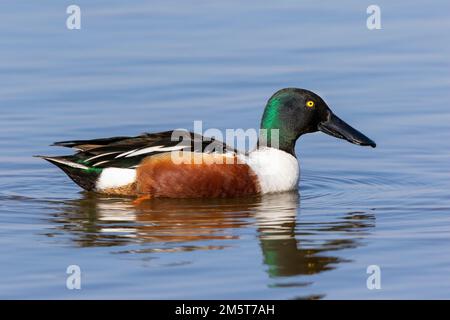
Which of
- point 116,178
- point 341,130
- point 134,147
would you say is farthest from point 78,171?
point 341,130

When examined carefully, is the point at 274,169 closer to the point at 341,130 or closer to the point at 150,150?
the point at 341,130

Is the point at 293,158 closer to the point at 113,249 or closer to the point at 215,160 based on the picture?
the point at 215,160

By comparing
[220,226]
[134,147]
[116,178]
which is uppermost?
[134,147]

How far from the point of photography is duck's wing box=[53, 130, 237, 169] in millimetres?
9945

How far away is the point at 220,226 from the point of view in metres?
8.96

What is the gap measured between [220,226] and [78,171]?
166cm

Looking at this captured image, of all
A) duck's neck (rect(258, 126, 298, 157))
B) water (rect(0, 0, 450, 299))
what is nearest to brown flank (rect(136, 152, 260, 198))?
water (rect(0, 0, 450, 299))

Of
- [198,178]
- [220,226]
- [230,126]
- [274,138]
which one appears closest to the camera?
[220,226]

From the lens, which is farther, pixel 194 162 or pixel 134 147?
pixel 134 147

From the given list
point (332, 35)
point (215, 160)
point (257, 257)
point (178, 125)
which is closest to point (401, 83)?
point (332, 35)

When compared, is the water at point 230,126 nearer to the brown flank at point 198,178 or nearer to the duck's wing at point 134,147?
the brown flank at point 198,178

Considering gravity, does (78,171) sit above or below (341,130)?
below

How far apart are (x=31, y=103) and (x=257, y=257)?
15.3 feet

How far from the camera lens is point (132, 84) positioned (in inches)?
502
